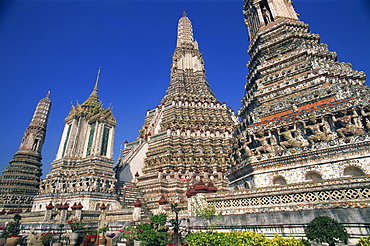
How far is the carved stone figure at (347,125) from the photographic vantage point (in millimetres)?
11949

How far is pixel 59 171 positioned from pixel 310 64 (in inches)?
1141

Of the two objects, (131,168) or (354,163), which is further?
(131,168)

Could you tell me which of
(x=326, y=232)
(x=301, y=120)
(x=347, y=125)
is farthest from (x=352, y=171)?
(x=326, y=232)

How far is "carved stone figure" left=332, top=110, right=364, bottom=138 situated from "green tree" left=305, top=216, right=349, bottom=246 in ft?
24.1

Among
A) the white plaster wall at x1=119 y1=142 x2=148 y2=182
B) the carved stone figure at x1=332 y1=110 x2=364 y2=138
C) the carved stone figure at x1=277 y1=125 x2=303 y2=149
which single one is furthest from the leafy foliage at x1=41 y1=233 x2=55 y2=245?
the carved stone figure at x1=332 y1=110 x2=364 y2=138

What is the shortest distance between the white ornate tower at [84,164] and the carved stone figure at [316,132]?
2112 cm

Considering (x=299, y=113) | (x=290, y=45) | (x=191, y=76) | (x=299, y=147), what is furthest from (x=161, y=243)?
(x=191, y=76)

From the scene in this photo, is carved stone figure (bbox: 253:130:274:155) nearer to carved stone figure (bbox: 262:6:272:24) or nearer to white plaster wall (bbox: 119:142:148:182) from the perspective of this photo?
carved stone figure (bbox: 262:6:272:24)

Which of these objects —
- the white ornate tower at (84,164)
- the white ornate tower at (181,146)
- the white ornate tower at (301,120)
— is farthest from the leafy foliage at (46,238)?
the white ornate tower at (301,120)

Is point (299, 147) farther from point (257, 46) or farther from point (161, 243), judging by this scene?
point (257, 46)

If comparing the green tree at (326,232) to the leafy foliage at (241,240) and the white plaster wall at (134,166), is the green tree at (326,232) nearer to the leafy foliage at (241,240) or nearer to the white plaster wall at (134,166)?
the leafy foliage at (241,240)

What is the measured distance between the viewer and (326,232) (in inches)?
253

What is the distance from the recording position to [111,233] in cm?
1642

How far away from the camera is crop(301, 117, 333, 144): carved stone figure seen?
12.7m
